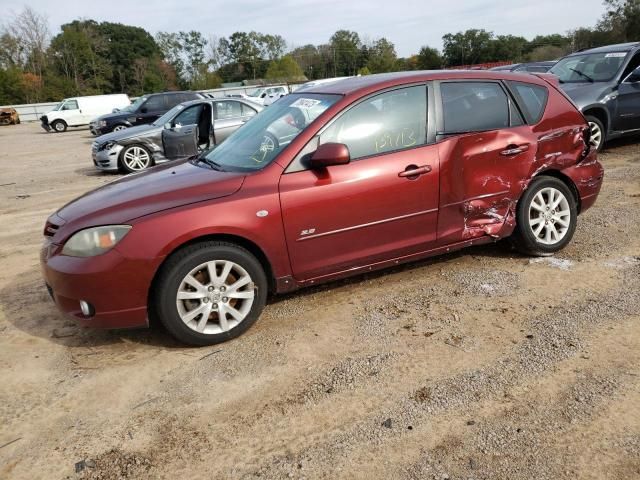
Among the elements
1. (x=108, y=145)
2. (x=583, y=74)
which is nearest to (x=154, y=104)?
(x=108, y=145)

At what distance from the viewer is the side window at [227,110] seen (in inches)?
440

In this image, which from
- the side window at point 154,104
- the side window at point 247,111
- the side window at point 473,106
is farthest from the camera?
the side window at point 154,104

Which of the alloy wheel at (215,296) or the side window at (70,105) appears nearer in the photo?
the alloy wheel at (215,296)

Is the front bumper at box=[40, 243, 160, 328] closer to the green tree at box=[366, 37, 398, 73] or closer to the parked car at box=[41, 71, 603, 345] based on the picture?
the parked car at box=[41, 71, 603, 345]

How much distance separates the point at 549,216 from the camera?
4.66 meters

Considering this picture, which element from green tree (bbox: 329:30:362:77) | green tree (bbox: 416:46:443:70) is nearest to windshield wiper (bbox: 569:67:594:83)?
green tree (bbox: 416:46:443:70)

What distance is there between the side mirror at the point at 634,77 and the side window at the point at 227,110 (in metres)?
7.33

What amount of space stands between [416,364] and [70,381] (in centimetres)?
215

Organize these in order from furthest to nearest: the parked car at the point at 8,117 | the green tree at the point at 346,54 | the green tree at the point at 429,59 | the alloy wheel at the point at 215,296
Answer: the green tree at the point at 346,54
the green tree at the point at 429,59
the parked car at the point at 8,117
the alloy wheel at the point at 215,296

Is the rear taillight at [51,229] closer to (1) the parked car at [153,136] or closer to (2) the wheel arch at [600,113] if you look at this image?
(1) the parked car at [153,136]

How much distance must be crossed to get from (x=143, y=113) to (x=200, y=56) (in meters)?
80.3

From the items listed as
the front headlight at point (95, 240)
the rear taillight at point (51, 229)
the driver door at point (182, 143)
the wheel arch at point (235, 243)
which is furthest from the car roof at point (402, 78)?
the driver door at point (182, 143)

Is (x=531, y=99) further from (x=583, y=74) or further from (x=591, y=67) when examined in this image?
(x=591, y=67)

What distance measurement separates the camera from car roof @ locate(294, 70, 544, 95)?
408 cm
